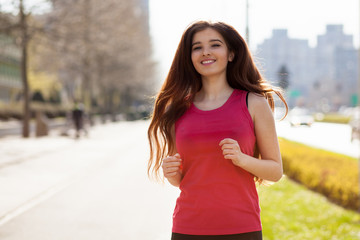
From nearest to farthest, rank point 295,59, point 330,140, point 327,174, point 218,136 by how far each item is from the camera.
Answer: point 218,136 < point 327,174 < point 330,140 < point 295,59

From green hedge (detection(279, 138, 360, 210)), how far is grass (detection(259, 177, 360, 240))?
7.6 inches

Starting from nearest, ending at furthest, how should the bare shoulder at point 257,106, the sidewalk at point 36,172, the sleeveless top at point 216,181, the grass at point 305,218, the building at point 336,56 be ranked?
the sleeveless top at point 216,181
the bare shoulder at point 257,106
the grass at point 305,218
the sidewalk at point 36,172
the building at point 336,56

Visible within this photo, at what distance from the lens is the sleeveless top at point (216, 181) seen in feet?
8.71

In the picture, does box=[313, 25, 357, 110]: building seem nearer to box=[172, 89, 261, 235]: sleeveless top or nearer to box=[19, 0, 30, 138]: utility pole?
box=[19, 0, 30, 138]: utility pole

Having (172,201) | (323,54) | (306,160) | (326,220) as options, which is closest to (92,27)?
(306,160)

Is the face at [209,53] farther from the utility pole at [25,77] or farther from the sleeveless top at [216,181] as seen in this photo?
the utility pole at [25,77]

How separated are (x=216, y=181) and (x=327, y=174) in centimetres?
832

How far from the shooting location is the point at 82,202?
366 inches

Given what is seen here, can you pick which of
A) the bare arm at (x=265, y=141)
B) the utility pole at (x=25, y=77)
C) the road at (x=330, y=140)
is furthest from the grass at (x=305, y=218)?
the utility pole at (x=25, y=77)

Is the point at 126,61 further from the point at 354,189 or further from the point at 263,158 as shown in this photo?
the point at 263,158

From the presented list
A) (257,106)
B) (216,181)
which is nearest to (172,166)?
(216,181)

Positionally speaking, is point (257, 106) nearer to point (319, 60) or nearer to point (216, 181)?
point (216, 181)

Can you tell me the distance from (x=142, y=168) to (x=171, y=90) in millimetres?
11863

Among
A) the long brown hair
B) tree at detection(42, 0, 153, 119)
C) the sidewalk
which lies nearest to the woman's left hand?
the long brown hair
